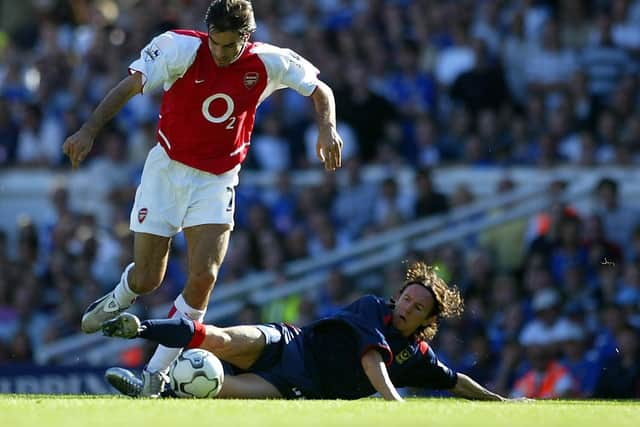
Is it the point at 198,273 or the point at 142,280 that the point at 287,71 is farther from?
the point at 142,280

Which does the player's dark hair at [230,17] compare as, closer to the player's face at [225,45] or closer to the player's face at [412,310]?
the player's face at [225,45]

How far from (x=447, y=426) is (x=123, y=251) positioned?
9973mm

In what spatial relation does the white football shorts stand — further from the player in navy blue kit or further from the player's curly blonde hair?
the player's curly blonde hair

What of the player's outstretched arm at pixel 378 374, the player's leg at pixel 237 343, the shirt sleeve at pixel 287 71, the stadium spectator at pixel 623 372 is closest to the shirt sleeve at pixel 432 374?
the player's outstretched arm at pixel 378 374

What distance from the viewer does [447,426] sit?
7223mm

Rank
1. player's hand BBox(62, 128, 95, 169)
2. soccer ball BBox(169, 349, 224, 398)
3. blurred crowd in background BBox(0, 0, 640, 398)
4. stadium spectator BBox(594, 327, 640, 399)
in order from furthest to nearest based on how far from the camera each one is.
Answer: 1. blurred crowd in background BBox(0, 0, 640, 398)
2. stadium spectator BBox(594, 327, 640, 399)
3. soccer ball BBox(169, 349, 224, 398)
4. player's hand BBox(62, 128, 95, 169)

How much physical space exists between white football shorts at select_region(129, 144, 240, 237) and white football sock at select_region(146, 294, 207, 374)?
47 cm

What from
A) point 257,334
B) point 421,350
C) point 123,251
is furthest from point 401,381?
point 123,251

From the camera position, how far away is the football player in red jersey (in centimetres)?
928

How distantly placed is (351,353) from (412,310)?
0.47 m

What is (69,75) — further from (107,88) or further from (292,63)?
(292,63)

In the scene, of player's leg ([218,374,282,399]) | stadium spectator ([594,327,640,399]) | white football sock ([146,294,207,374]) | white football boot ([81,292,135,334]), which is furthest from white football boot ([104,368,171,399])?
stadium spectator ([594,327,640,399])

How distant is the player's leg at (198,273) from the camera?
938cm

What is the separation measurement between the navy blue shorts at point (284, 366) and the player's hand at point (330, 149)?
1.12 m
